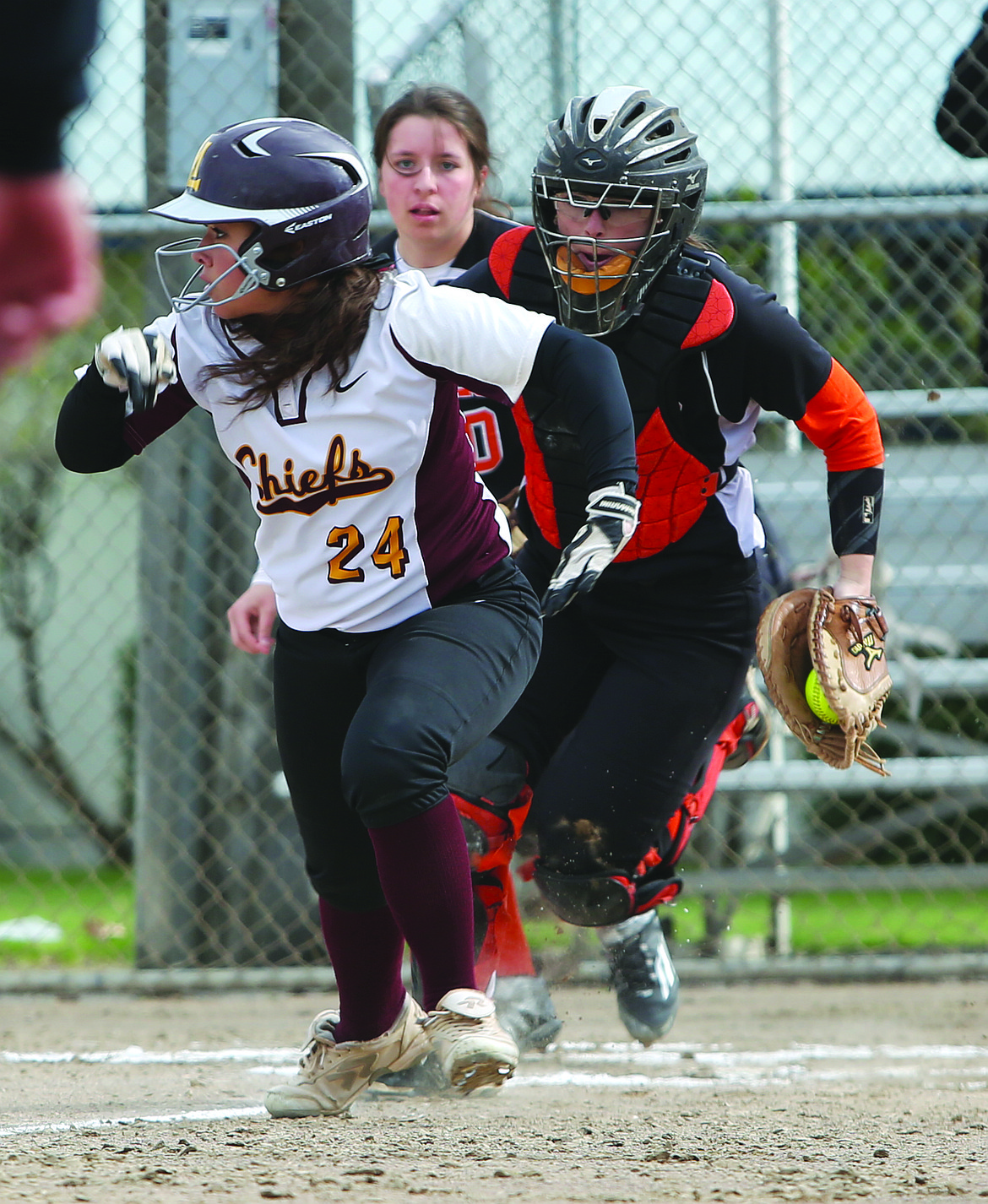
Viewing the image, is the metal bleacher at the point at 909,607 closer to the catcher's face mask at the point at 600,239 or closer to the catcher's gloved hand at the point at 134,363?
the catcher's face mask at the point at 600,239

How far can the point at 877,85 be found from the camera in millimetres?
4598

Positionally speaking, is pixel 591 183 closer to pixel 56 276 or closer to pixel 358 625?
pixel 358 625

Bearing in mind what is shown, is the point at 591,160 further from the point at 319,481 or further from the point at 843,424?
the point at 319,481

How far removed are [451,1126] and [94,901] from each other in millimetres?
5008

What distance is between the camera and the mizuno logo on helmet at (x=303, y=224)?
2596 millimetres

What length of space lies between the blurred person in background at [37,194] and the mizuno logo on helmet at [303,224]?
922 mm

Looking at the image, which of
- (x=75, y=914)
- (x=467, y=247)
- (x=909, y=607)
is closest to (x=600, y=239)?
(x=467, y=247)

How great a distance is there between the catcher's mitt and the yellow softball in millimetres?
21

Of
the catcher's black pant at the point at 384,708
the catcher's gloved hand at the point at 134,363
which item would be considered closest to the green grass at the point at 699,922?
the catcher's black pant at the point at 384,708

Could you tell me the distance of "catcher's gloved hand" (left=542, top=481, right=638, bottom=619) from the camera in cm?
253

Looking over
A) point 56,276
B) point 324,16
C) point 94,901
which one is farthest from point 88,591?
point 56,276

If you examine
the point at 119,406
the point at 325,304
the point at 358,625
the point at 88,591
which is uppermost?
the point at 325,304

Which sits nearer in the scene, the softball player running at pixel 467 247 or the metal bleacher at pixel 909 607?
the softball player running at pixel 467 247

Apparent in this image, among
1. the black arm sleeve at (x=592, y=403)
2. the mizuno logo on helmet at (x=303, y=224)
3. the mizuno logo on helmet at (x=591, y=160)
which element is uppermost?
the mizuno logo on helmet at (x=591, y=160)
